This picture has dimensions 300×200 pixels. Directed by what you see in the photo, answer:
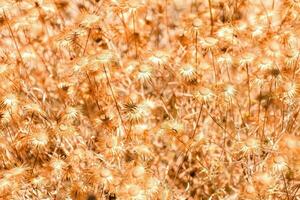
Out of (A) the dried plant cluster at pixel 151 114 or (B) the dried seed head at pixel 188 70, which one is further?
(B) the dried seed head at pixel 188 70

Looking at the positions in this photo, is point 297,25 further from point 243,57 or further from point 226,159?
point 226,159

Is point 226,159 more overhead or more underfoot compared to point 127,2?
more underfoot

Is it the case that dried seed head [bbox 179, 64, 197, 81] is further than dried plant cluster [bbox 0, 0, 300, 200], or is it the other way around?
dried seed head [bbox 179, 64, 197, 81]

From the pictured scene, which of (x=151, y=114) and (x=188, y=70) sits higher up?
(x=188, y=70)

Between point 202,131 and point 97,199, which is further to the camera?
point 202,131

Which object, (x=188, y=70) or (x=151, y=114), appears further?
(x=151, y=114)

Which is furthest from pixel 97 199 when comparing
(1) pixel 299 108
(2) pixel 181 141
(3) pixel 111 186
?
(1) pixel 299 108

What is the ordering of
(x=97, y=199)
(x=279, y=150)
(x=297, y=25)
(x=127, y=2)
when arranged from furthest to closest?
(x=297, y=25) < (x=127, y=2) < (x=97, y=199) < (x=279, y=150)

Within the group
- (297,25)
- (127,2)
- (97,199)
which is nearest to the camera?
(97,199)
